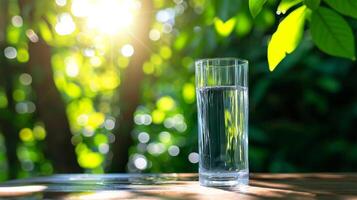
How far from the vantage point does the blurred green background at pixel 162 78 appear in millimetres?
2438

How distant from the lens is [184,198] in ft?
2.82

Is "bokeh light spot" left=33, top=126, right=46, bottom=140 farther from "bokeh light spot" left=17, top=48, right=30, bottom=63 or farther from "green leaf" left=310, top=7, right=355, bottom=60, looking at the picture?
"green leaf" left=310, top=7, right=355, bottom=60

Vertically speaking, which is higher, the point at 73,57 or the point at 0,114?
the point at 73,57

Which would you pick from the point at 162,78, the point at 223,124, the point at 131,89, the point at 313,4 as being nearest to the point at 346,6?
the point at 313,4

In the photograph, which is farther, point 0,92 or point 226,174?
point 0,92

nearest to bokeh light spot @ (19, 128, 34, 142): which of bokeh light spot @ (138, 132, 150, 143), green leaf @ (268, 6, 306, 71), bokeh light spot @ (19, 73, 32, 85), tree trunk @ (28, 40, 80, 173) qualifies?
bokeh light spot @ (19, 73, 32, 85)

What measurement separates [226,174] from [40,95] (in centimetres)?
173

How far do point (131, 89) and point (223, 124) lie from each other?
1.60 meters

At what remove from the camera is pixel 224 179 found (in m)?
1.01

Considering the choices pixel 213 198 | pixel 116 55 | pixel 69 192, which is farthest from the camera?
pixel 116 55

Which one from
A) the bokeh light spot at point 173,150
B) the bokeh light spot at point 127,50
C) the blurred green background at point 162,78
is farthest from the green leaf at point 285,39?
the bokeh light spot at point 173,150

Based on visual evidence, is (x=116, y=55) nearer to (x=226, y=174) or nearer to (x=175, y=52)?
(x=175, y=52)

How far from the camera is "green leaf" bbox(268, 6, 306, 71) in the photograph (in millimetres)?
933

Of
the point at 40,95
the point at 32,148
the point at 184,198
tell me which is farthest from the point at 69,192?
the point at 32,148
